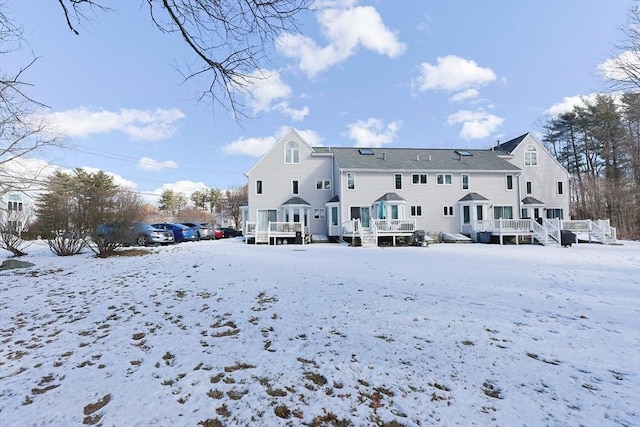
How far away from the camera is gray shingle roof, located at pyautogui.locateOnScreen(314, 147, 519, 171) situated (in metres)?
23.8

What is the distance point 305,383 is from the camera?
10.6 feet

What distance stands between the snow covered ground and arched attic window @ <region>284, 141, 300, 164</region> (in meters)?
17.4

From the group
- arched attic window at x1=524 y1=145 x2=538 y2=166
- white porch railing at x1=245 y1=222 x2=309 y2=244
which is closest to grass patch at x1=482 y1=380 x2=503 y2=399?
white porch railing at x1=245 y1=222 x2=309 y2=244

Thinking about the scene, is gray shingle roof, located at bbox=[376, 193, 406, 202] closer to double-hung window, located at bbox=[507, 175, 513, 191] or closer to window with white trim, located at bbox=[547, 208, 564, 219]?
double-hung window, located at bbox=[507, 175, 513, 191]

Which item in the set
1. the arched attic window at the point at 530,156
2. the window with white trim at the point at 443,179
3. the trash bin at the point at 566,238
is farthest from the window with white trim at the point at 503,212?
the trash bin at the point at 566,238

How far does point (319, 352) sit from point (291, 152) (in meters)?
21.4

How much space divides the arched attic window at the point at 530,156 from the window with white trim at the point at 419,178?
1011 cm

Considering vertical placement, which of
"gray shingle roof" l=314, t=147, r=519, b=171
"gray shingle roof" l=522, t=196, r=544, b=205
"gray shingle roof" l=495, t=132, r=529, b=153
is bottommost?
"gray shingle roof" l=522, t=196, r=544, b=205

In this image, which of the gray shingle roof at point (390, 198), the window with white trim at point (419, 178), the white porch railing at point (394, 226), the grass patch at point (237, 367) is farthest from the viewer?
the window with white trim at point (419, 178)

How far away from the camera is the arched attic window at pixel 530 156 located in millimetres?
26594

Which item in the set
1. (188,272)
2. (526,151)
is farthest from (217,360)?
(526,151)

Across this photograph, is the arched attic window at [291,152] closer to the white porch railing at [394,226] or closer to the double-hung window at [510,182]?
the white porch railing at [394,226]

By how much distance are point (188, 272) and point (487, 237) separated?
19.7 metres

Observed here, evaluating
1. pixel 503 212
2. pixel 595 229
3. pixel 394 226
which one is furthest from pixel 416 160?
pixel 595 229
